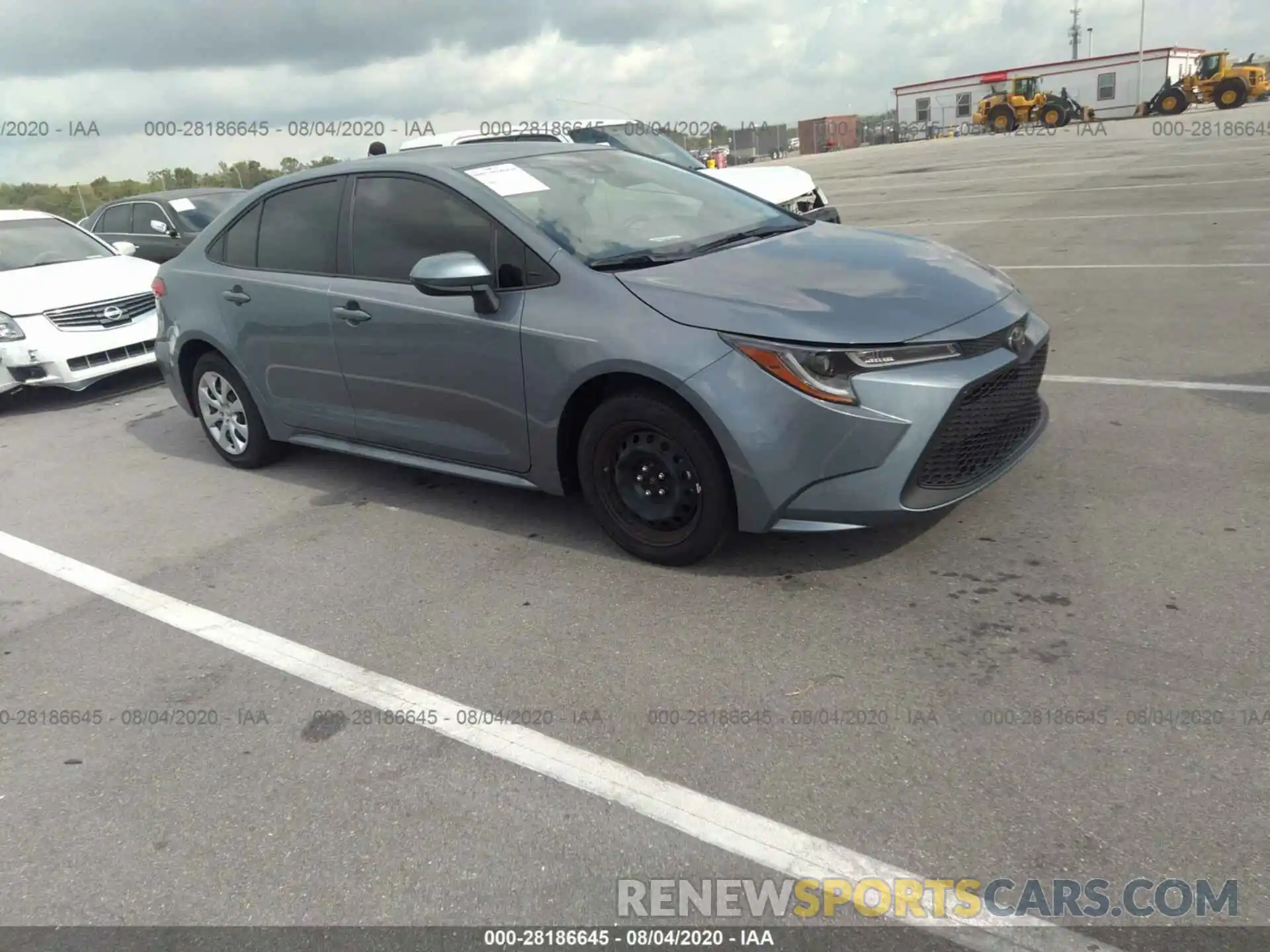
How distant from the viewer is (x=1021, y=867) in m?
2.43

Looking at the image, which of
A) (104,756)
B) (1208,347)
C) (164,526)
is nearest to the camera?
(104,756)

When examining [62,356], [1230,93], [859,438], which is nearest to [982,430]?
[859,438]

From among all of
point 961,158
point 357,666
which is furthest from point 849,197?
point 357,666

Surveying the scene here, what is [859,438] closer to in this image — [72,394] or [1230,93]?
[72,394]

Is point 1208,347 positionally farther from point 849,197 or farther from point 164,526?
point 849,197

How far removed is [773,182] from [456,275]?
657 centimetres

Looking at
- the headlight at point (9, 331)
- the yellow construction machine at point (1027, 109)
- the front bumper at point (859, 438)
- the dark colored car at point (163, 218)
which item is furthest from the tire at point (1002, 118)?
the front bumper at point (859, 438)

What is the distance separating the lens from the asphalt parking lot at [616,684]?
2.59 m

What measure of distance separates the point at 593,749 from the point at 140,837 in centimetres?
131

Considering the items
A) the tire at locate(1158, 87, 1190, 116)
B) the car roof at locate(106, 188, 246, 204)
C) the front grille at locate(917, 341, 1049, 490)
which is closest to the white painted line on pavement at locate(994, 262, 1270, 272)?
the front grille at locate(917, 341, 1049, 490)

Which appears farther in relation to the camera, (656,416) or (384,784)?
(656,416)

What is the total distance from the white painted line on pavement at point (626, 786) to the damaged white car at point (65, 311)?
4.85 m

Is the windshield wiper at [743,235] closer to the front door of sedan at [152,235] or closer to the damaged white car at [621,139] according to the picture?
the damaged white car at [621,139]

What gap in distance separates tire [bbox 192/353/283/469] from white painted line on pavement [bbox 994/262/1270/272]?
7572 millimetres
